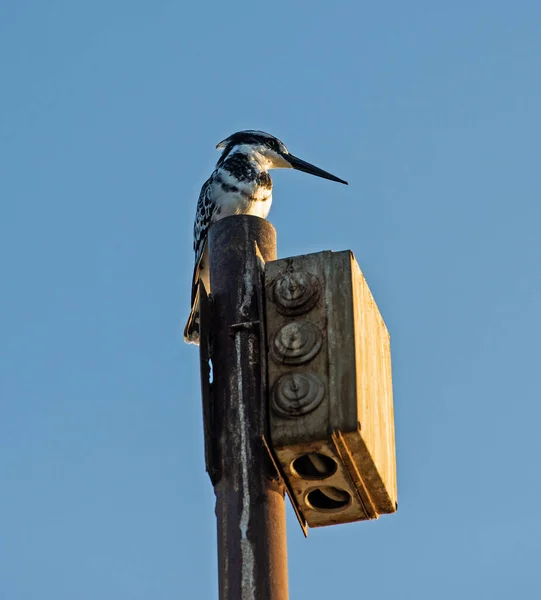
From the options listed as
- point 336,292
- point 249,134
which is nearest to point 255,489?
point 336,292

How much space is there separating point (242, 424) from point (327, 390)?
317 millimetres

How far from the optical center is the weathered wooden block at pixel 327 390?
428 cm

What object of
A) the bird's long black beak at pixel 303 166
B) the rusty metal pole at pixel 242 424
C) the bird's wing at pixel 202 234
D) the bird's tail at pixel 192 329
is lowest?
the rusty metal pole at pixel 242 424

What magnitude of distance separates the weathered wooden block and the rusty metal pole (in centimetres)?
7

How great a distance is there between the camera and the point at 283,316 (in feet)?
14.9

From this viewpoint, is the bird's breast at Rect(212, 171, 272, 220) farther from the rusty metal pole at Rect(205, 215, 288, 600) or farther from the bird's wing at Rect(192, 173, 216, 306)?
the rusty metal pole at Rect(205, 215, 288, 600)

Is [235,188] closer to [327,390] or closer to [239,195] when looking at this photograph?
[239,195]

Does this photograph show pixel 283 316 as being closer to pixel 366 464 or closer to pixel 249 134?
pixel 366 464

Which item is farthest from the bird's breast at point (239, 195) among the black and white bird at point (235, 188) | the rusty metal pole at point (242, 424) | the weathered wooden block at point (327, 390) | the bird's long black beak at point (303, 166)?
the weathered wooden block at point (327, 390)

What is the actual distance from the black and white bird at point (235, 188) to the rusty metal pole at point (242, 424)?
3214 millimetres

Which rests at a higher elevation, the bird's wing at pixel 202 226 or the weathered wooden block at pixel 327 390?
the bird's wing at pixel 202 226

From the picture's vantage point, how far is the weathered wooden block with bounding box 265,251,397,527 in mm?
4281

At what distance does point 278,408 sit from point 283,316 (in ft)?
1.21

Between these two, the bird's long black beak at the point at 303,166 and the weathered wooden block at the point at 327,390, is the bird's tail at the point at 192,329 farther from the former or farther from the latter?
the weathered wooden block at the point at 327,390
